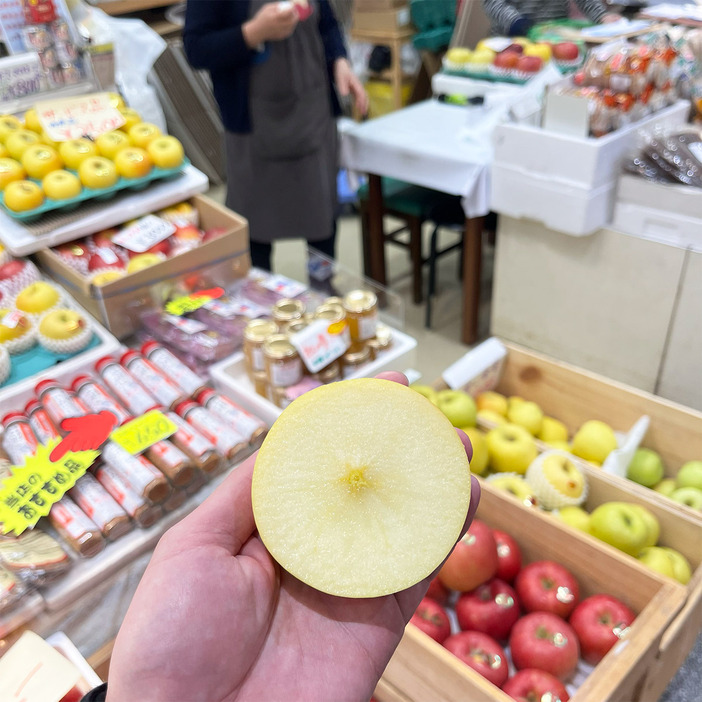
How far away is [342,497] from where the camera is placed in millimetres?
780

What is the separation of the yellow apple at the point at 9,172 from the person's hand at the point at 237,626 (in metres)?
1.26

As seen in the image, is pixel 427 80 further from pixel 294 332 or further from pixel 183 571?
pixel 183 571

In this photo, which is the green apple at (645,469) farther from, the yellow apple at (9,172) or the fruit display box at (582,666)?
the yellow apple at (9,172)

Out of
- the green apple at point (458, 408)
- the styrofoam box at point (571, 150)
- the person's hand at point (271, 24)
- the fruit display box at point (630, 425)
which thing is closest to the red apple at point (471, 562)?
the fruit display box at point (630, 425)

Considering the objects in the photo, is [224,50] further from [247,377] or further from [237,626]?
[237,626]

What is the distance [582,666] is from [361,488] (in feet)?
2.43

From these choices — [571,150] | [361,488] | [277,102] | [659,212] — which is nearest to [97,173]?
[277,102]

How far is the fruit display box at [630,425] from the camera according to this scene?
48.3 inches

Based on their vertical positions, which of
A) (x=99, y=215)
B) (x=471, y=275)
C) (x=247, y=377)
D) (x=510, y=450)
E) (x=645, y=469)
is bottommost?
(x=471, y=275)

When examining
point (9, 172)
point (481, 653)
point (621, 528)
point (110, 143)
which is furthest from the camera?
point (110, 143)

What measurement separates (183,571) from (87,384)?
0.70 meters

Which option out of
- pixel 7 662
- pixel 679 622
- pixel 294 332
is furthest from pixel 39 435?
pixel 679 622

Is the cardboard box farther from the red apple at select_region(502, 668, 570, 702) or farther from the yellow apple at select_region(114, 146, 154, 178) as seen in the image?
the red apple at select_region(502, 668, 570, 702)

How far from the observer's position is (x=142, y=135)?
179 cm
